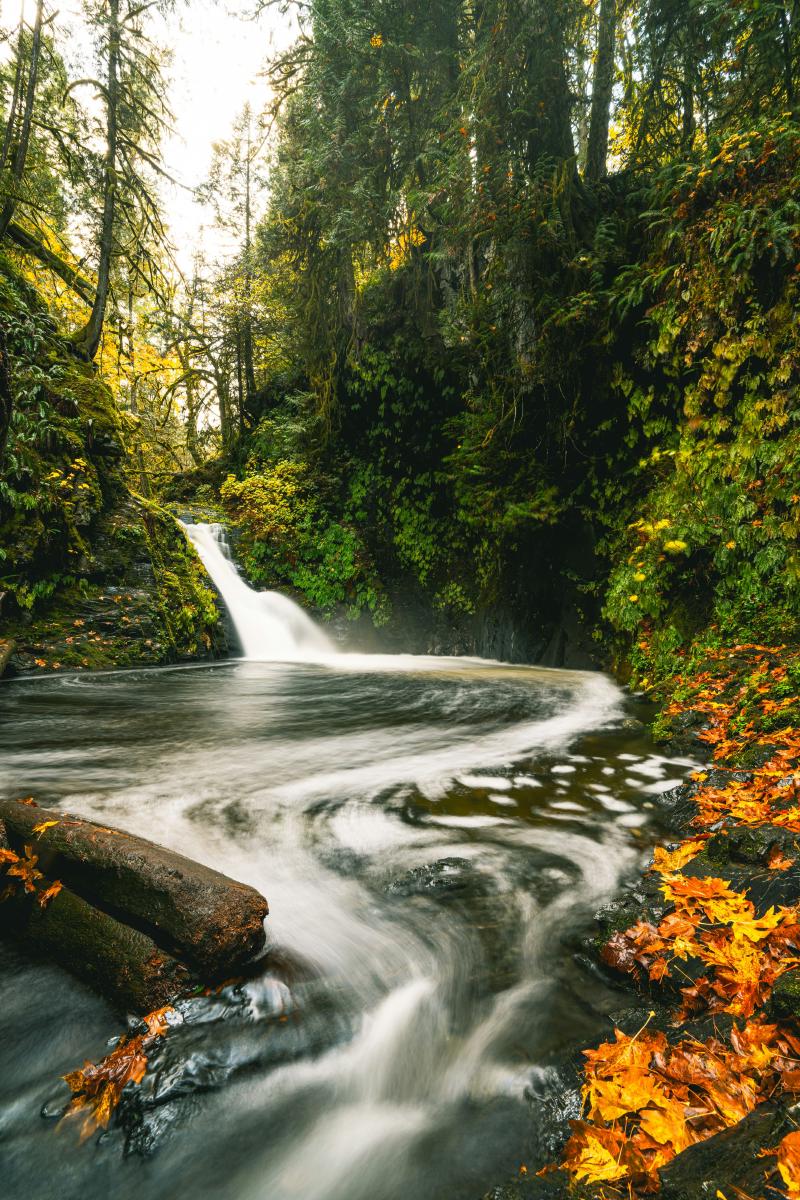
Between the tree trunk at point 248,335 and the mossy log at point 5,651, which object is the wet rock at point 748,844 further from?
the tree trunk at point 248,335

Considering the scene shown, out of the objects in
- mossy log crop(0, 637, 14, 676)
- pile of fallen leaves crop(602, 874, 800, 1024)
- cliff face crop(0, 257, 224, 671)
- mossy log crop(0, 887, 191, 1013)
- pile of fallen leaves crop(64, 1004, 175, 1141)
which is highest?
cliff face crop(0, 257, 224, 671)

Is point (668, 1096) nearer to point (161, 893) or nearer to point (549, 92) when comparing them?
point (161, 893)

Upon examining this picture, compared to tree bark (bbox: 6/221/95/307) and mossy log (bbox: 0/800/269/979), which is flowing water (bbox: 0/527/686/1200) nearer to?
mossy log (bbox: 0/800/269/979)

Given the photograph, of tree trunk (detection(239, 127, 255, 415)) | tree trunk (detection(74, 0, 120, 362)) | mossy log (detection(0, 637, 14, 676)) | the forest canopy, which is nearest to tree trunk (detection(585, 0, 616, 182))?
the forest canopy

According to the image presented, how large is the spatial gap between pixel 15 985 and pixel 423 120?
1134 centimetres

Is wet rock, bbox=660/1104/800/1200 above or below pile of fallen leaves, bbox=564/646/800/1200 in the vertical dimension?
above

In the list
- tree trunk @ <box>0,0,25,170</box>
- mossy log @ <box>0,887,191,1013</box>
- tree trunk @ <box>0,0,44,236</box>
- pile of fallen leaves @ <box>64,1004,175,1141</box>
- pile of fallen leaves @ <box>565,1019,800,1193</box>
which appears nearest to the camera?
pile of fallen leaves @ <box>565,1019,800,1193</box>

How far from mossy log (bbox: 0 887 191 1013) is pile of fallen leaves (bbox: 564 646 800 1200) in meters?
1.36

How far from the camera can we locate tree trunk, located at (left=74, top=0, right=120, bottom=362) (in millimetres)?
8984

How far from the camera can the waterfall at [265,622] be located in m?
10.5

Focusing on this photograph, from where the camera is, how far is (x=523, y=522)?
8.04 meters

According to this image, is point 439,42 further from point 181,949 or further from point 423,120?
point 181,949

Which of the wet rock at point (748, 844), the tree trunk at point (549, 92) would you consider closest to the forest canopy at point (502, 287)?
the tree trunk at point (549, 92)

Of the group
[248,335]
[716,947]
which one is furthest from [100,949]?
[248,335]
